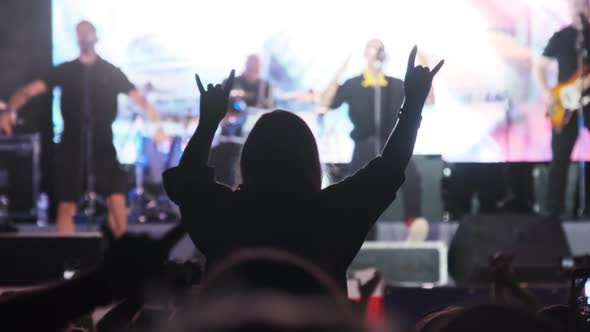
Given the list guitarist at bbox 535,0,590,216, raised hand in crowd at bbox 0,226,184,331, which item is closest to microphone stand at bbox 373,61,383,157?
guitarist at bbox 535,0,590,216

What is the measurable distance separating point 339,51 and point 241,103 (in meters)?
1.27

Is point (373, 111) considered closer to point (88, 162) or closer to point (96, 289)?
point (88, 162)

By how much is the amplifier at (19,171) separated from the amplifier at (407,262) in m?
4.42

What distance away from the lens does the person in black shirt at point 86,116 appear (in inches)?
324

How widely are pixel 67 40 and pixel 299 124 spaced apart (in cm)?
797

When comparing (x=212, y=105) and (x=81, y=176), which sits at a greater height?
(x=212, y=105)

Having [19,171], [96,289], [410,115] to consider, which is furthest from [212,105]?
[19,171]

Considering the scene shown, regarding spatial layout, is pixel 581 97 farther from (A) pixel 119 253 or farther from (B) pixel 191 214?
(A) pixel 119 253

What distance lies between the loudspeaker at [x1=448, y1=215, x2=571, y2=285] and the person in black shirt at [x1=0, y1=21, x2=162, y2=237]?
10.8 feet

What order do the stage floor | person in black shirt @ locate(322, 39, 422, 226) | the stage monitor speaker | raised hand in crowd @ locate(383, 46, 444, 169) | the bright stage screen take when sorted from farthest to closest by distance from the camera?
the bright stage screen, person in black shirt @ locate(322, 39, 422, 226), the stage floor, the stage monitor speaker, raised hand in crowd @ locate(383, 46, 444, 169)

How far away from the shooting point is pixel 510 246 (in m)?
7.17

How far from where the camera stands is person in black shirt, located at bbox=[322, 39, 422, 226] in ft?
28.5

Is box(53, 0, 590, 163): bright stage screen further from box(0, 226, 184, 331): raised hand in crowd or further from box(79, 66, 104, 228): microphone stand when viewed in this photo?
box(0, 226, 184, 331): raised hand in crowd

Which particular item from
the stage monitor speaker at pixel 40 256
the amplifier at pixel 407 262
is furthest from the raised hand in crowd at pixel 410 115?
the amplifier at pixel 407 262
